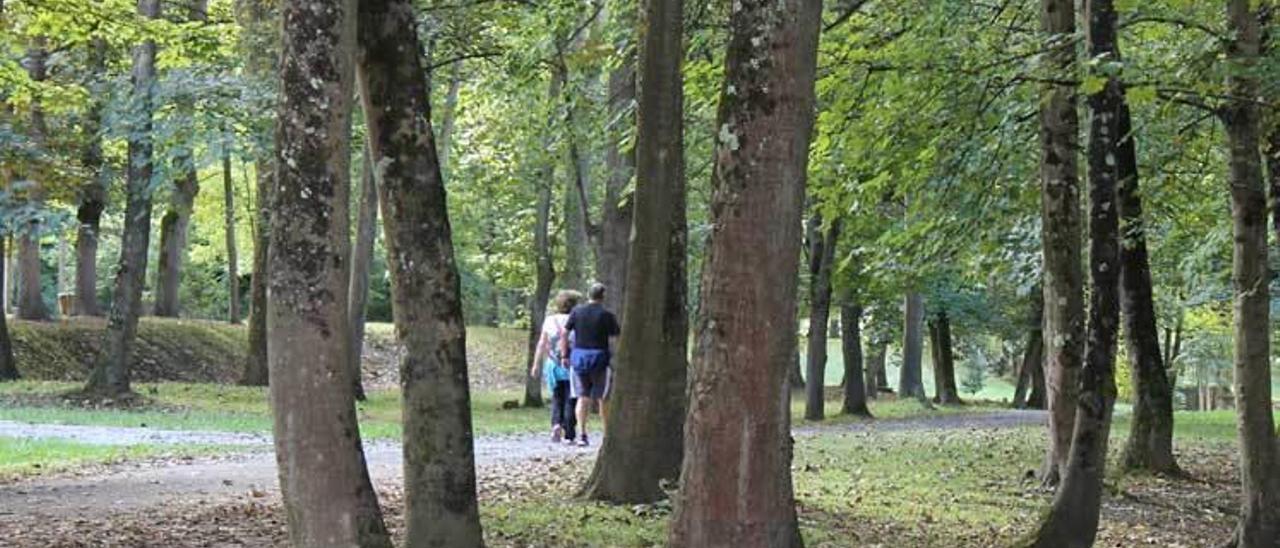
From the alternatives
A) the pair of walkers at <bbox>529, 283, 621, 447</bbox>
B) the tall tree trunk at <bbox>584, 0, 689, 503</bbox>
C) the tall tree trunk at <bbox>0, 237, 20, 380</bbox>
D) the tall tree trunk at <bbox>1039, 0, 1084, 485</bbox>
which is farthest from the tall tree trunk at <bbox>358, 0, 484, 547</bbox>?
the tall tree trunk at <bbox>0, 237, 20, 380</bbox>

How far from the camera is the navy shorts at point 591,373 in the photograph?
1443cm

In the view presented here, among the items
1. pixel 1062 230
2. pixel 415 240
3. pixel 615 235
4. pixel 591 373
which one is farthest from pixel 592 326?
pixel 415 240

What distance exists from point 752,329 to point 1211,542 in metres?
8.56

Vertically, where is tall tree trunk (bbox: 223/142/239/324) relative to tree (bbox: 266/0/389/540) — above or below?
above

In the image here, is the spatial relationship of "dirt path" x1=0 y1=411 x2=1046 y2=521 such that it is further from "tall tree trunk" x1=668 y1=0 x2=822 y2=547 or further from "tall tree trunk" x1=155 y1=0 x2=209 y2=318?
"tall tree trunk" x1=155 y1=0 x2=209 y2=318

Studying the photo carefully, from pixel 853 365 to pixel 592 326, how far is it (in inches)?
548

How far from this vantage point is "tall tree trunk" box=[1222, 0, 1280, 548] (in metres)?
10.3

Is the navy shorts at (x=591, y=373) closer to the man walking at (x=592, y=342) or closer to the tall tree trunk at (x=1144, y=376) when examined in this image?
the man walking at (x=592, y=342)

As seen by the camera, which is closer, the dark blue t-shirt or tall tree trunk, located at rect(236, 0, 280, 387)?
the dark blue t-shirt

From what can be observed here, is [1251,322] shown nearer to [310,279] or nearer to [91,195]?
[310,279]

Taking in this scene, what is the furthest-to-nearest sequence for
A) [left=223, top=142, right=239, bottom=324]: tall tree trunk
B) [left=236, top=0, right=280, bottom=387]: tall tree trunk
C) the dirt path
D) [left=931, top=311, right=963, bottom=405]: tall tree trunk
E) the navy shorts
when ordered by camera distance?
1. [left=931, top=311, right=963, bottom=405]: tall tree trunk
2. [left=223, top=142, right=239, bottom=324]: tall tree trunk
3. [left=236, top=0, right=280, bottom=387]: tall tree trunk
4. the navy shorts
5. the dirt path

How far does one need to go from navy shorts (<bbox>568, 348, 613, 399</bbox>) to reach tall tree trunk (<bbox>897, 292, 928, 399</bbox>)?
1674 cm

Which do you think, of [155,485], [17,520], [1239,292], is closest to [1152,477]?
[1239,292]

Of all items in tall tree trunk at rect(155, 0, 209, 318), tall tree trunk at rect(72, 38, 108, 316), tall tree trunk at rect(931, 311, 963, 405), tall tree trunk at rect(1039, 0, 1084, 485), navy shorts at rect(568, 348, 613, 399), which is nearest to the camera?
tall tree trunk at rect(1039, 0, 1084, 485)
